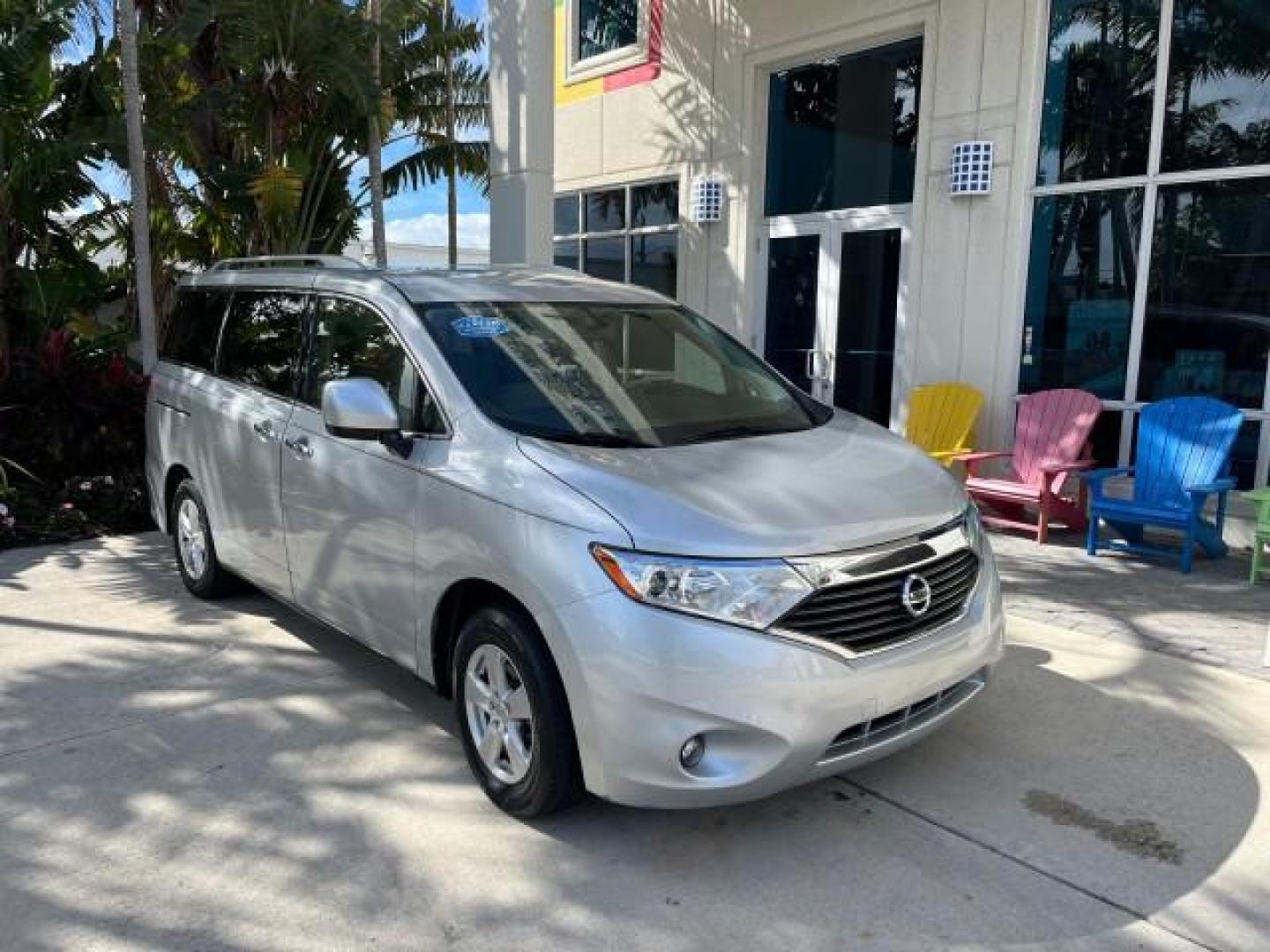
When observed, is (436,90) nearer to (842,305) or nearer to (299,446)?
(842,305)

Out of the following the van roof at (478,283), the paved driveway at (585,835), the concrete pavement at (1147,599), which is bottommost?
the paved driveway at (585,835)

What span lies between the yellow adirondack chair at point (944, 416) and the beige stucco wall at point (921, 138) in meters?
0.28

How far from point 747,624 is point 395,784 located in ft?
5.02

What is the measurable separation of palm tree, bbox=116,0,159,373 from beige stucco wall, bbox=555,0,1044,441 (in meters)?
5.34

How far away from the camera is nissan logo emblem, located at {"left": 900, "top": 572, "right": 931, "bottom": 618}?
308 cm

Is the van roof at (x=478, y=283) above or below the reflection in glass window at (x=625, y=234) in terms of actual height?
below

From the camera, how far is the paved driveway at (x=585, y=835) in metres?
2.76

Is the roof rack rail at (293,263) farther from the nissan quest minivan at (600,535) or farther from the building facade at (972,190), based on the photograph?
the building facade at (972,190)

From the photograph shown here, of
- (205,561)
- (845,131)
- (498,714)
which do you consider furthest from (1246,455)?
(205,561)

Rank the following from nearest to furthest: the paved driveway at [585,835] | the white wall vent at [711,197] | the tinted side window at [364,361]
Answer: the paved driveway at [585,835] < the tinted side window at [364,361] < the white wall vent at [711,197]

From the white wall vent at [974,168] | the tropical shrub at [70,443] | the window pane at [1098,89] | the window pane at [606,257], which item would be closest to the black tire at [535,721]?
the tropical shrub at [70,443]

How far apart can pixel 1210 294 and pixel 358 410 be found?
6251mm

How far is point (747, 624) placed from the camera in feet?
9.25

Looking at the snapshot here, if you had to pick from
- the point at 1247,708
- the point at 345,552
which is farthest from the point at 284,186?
the point at 1247,708
